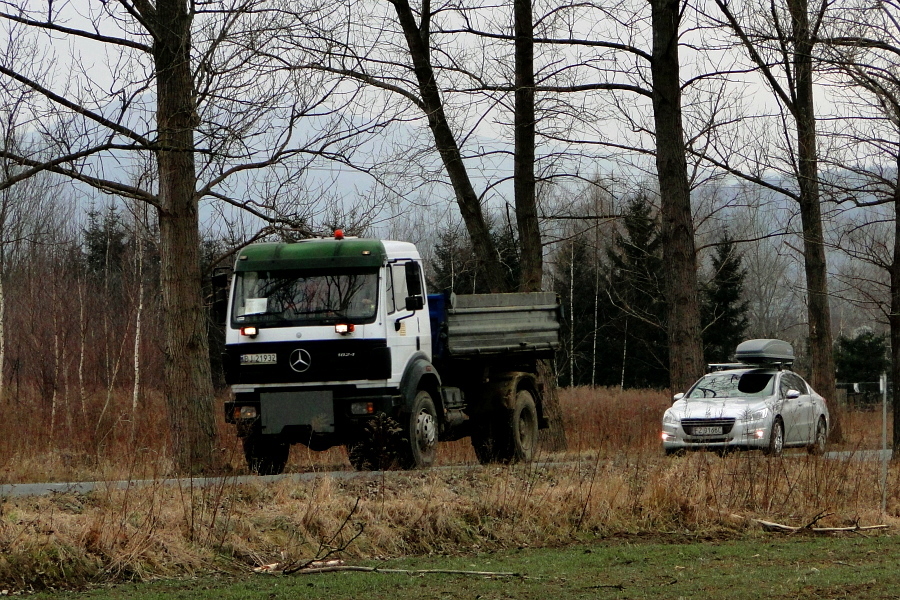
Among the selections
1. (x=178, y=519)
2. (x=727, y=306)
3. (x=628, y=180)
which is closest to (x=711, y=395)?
(x=628, y=180)

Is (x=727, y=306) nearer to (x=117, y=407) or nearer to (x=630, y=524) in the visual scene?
(x=117, y=407)

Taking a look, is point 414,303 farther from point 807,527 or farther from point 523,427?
point 807,527

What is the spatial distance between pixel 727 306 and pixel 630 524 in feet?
156

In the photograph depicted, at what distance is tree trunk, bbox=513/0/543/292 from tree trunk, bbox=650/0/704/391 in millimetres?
2954

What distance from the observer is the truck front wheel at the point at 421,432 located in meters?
14.8

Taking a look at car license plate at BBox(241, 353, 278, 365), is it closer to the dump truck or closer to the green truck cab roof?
the dump truck

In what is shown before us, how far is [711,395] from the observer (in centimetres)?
2028

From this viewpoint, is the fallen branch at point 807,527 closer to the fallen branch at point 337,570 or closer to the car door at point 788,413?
the fallen branch at point 337,570

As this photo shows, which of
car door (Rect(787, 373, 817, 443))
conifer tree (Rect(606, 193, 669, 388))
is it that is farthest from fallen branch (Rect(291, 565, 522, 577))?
conifer tree (Rect(606, 193, 669, 388))

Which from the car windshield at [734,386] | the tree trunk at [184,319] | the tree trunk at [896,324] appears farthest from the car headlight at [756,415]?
the tree trunk at [184,319]

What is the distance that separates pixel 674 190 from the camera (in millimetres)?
20344

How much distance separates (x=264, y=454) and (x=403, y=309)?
2.63 meters

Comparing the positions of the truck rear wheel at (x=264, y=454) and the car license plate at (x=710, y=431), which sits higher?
the truck rear wheel at (x=264, y=454)

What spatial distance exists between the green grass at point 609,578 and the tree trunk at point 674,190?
32.3 feet
